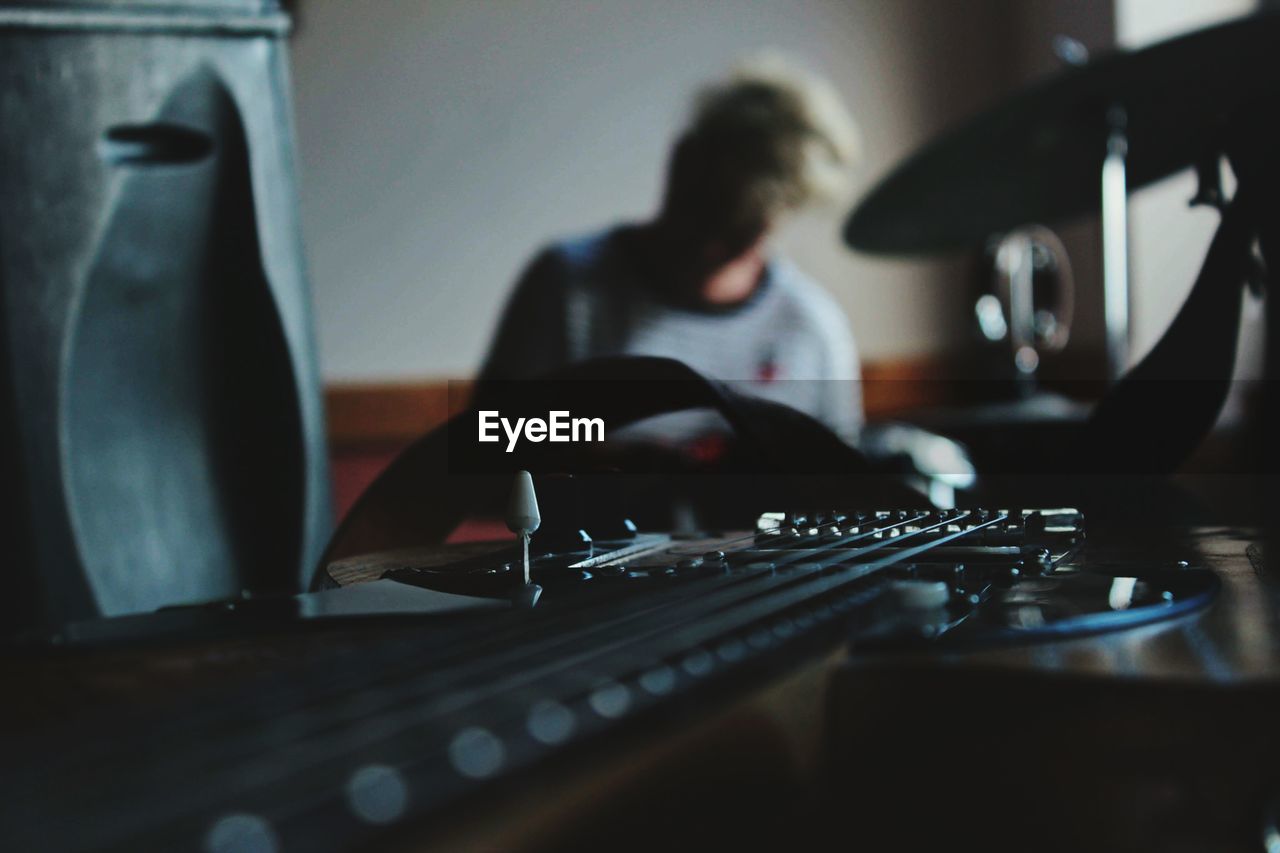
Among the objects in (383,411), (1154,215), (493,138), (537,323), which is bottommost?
(383,411)

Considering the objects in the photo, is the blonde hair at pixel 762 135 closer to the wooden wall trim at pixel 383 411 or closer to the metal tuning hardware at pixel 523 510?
the wooden wall trim at pixel 383 411

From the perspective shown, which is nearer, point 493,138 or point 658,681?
point 658,681

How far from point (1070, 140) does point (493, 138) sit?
4.79 feet

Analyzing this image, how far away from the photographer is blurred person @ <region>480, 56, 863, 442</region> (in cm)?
140

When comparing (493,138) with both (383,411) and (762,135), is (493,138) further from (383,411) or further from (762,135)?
(762,135)

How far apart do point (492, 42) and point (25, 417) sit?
70.8 inches

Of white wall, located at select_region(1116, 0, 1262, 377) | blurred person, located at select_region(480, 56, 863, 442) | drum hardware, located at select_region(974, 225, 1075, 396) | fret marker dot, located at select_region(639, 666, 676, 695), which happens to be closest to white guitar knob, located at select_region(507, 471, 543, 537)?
fret marker dot, located at select_region(639, 666, 676, 695)

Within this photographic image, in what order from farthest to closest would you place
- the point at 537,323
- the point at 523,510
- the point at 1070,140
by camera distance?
the point at 537,323 → the point at 1070,140 → the point at 523,510

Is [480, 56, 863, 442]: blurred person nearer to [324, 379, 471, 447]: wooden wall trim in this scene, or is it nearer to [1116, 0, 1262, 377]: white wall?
[1116, 0, 1262, 377]: white wall

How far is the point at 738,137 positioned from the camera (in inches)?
58.4

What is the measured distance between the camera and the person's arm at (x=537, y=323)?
1.39 meters

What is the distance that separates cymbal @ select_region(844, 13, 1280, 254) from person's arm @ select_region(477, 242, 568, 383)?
515mm

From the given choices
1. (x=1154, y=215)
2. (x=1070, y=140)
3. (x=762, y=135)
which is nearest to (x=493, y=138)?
(x=762, y=135)

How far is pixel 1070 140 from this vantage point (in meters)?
0.82
